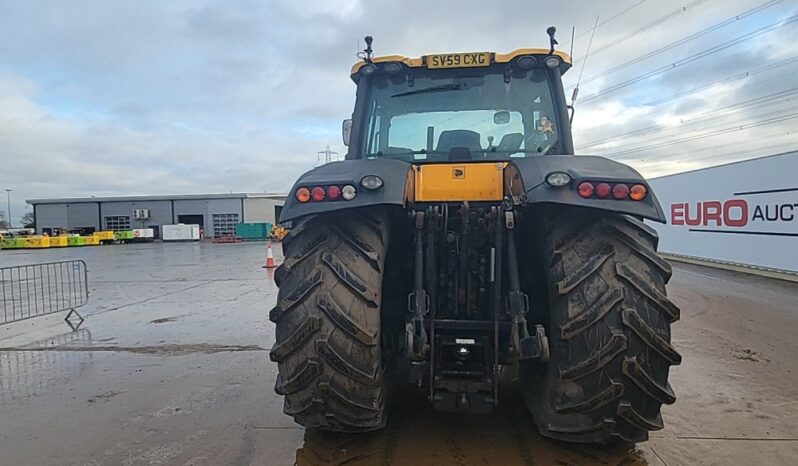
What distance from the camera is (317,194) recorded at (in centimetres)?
279

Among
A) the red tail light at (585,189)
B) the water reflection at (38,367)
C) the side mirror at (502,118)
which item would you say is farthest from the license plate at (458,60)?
the water reflection at (38,367)

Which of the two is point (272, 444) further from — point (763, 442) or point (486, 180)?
point (763, 442)

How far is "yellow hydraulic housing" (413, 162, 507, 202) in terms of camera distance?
3.14m

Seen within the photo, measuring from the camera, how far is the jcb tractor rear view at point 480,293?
8.73 feet

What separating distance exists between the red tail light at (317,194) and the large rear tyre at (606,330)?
4.19ft

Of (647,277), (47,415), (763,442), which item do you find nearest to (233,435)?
(47,415)

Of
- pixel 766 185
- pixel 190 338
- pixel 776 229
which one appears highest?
pixel 766 185

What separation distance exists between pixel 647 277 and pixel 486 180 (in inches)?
41.4

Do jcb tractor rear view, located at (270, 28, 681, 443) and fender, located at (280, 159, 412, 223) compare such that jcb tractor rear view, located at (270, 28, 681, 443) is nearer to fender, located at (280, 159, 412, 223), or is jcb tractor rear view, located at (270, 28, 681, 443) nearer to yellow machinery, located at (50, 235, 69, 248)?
fender, located at (280, 159, 412, 223)

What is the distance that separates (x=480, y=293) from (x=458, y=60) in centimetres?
180

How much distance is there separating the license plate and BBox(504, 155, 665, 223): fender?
4.10ft

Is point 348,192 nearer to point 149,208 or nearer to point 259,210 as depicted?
point 259,210

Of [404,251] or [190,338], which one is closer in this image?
[404,251]

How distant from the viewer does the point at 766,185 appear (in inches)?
463
